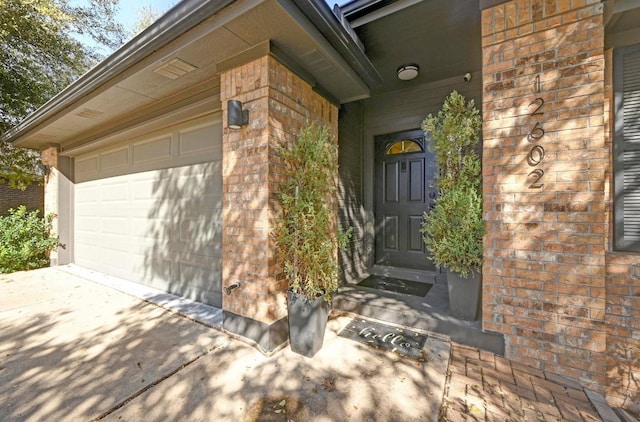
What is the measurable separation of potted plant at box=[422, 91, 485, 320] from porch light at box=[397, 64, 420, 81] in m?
0.92

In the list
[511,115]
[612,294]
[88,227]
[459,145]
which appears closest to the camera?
[612,294]

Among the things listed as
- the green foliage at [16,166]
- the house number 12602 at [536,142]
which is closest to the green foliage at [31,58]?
the green foliage at [16,166]

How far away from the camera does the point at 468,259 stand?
2.24 metres

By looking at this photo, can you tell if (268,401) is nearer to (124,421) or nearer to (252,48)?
(124,421)

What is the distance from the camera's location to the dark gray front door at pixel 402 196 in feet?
12.7

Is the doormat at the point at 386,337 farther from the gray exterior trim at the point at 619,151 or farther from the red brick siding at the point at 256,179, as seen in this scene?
the gray exterior trim at the point at 619,151

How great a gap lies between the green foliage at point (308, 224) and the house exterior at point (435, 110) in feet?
0.43

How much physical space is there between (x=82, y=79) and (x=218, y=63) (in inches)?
73.4

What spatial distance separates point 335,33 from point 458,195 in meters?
1.69

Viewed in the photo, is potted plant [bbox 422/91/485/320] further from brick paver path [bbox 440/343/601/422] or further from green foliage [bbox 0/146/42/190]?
green foliage [bbox 0/146/42/190]

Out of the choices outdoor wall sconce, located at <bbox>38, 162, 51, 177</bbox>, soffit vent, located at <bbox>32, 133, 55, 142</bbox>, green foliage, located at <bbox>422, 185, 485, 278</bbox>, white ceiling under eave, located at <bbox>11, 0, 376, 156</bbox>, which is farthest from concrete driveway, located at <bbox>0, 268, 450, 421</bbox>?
outdoor wall sconce, located at <bbox>38, 162, 51, 177</bbox>

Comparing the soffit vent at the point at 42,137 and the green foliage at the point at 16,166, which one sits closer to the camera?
the soffit vent at the point at 42,137

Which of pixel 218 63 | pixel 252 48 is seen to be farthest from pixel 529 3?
pixel 218 63

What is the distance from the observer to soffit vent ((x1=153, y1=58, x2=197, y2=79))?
96.7 inches
